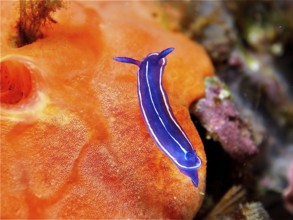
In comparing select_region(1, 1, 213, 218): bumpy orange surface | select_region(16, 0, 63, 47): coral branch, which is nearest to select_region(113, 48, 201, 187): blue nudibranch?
select_region(1, 1, 213, 218): bumpy orange surface

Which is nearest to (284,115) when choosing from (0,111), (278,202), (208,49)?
(278,202)

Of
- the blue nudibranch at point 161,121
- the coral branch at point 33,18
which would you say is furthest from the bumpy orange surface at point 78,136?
the blue nudibranch at point 161,121

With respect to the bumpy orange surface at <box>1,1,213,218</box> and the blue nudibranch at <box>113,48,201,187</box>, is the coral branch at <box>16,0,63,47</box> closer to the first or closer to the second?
the bumpy orange surface at <box>1,1,213,218</box>

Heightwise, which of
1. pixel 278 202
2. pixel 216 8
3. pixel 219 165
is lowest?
pixel 278 202

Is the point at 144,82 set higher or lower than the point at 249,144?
higher

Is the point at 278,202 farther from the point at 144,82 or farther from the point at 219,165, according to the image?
the point at 144,82

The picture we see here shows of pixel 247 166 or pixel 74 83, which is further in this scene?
pixel 247 166

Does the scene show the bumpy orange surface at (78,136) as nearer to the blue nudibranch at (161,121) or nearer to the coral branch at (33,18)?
the coral branch at (33,18)
